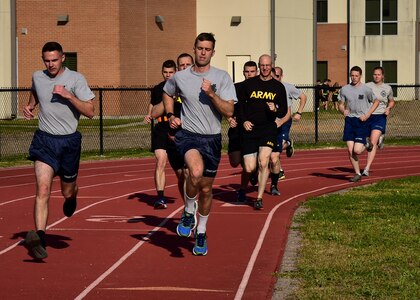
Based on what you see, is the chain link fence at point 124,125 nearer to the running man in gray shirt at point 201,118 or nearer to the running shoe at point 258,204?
the running shoe at point 258,204

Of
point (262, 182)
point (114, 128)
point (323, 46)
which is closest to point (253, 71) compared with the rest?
point (262, 182)

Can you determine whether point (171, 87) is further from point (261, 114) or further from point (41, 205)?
point (261, 114)

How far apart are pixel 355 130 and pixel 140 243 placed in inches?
365

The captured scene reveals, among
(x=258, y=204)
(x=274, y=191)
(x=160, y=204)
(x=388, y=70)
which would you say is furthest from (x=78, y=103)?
(x=388, y=70)

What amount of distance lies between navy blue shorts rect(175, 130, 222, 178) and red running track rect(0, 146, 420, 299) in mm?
955

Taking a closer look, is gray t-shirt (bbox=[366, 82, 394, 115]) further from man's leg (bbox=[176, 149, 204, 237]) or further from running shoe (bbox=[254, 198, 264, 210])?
man's leg (bbox=[176, 149, 204, 237])

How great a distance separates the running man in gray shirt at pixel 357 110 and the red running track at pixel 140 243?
0.81 m

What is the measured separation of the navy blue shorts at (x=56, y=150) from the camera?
12430mm

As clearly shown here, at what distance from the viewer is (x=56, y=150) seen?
491 inches

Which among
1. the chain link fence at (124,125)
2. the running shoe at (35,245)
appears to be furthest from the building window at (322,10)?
the running shoe at (35,245)

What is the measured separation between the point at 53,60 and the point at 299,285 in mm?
3649

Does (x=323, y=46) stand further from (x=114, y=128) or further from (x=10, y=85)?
(x=114, y=128)

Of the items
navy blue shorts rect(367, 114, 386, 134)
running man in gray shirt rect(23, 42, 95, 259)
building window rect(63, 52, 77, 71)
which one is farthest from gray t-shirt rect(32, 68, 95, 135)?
building window rect(63, 52, 77, 71)

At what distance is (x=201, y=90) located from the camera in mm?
12211
